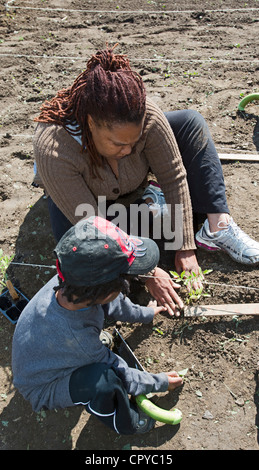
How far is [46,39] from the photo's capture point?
4.90 metres

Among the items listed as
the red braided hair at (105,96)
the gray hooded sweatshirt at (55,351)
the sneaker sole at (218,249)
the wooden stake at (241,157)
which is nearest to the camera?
the gray hooded sweatshirt at (55,351)

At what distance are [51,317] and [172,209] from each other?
1139 millimetres

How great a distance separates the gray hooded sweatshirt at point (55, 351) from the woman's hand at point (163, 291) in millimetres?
592

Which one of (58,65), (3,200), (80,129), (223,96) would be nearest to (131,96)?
(80,129)

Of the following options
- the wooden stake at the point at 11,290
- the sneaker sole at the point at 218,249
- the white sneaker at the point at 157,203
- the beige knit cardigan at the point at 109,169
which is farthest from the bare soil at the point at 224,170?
the beige knit cardigan at the point at 109,169

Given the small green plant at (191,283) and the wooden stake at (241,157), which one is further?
the wooden stake at (241,157)

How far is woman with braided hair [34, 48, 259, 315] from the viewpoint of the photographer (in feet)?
6.33

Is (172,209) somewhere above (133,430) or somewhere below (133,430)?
above

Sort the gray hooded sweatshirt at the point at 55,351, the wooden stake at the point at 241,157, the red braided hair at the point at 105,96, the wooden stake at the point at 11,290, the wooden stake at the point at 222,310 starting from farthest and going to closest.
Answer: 1. the wooden stake at the point at 241,157
2. the wooden stake at the point at 11,290
3. the wooden stake at the point at 222,310
4. the red braided hair at the point at 105,96
5. the gray hooded sweatshirt at the point at 55,351

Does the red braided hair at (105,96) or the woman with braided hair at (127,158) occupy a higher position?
the red braided hair at (105,96)

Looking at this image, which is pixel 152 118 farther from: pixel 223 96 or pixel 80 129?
pixel 223 96

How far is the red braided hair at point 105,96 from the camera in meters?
1.87

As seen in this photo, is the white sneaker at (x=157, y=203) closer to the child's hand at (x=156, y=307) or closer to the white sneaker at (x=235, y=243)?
the white sneaker at (x=235, y=243)

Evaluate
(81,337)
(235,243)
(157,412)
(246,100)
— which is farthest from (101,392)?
(246,100)
